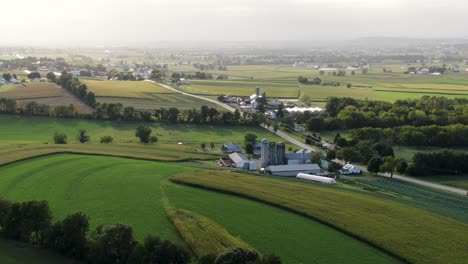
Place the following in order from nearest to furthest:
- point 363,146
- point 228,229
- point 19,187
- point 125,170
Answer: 1. point 228,229
2. point 19,187
3. point 125,170
4. point 363,146

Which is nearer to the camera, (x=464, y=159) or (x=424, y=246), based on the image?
(x=424, y=246)

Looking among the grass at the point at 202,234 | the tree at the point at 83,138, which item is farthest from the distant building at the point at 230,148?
the grass at the point at 202,234

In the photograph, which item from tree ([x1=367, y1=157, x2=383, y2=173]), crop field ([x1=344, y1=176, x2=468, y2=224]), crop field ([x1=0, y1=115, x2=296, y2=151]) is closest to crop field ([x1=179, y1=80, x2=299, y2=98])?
crop field ([x1=0, y1=115, x2=296, y2=151])

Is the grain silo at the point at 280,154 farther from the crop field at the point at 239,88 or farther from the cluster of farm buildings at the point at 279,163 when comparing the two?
the crop field at the point at 239,88

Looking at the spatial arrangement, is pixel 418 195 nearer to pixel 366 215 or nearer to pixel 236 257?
pixel 366 215

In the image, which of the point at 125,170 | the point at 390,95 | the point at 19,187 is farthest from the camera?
the point at 390,95

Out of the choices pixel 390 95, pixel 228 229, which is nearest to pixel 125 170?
pixel 228 229

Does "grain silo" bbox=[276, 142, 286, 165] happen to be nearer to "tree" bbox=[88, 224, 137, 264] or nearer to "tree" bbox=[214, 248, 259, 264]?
"tree" bbox=[88, 224, 137, 264]

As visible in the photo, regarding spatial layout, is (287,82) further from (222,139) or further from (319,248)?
(319,248)
